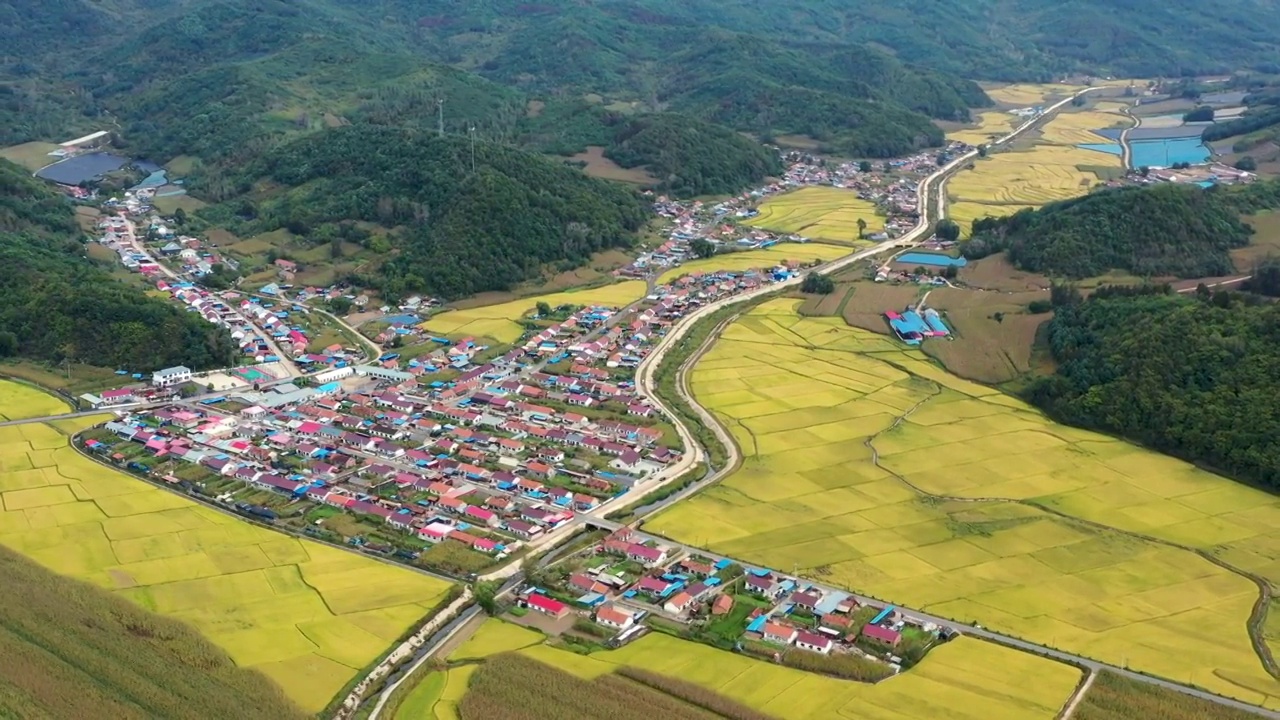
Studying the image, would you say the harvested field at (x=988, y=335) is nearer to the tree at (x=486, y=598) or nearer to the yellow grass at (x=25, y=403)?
the tree at (x=486, y=598)

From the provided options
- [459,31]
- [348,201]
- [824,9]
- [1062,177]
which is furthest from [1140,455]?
[824,9]

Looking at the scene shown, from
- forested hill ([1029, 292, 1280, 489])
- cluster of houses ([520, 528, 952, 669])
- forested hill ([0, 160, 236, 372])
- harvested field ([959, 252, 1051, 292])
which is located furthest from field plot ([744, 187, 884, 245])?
cluster of houses ([520, 528, 952, 669])

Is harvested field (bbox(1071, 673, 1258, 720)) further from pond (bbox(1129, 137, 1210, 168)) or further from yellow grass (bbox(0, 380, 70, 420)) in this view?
pond (bbox(1129, 137, 1210, 168))

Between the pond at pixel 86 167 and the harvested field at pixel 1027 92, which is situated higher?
the harvested field at pixel 1027 92

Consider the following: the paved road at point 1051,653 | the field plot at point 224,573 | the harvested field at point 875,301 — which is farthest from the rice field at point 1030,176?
the field plot at point 224,573

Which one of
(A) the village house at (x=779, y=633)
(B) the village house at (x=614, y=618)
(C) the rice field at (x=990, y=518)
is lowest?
(B) the village house at (x=614, y=618)

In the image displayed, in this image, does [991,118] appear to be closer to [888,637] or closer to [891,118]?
[891,118]

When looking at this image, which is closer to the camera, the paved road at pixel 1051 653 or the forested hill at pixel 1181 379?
the paved road at pixel 1051 653
